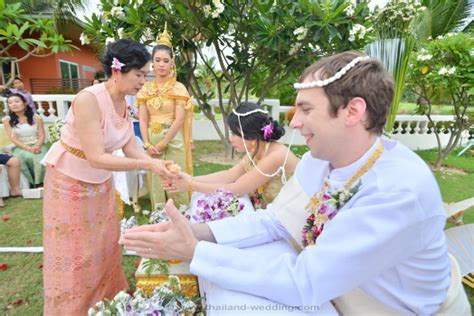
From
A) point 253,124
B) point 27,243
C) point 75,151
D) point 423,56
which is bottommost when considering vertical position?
point 27,243

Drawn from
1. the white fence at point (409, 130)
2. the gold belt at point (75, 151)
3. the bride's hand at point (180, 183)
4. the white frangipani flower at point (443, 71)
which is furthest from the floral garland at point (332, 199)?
the white fence at point (409, 130)

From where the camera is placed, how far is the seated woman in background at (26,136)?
5.14 meters

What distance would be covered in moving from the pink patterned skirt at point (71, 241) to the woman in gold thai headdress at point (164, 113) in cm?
187

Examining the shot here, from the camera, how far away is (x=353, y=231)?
3.10ft

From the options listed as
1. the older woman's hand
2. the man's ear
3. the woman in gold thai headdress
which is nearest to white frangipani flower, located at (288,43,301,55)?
the woman in gold thai headdress

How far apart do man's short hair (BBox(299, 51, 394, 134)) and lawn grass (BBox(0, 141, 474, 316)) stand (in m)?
2.41

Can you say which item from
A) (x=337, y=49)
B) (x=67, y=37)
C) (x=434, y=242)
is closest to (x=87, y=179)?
(x=434, y=242)

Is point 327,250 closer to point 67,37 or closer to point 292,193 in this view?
point 292,193

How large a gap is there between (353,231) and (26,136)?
580 centimetres

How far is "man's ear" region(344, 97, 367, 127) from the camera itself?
1.04m

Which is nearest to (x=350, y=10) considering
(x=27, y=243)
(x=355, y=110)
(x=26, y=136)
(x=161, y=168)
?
(x=161, y=168)

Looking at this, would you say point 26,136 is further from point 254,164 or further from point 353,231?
point 353,231

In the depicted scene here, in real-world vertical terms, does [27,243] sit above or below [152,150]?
below

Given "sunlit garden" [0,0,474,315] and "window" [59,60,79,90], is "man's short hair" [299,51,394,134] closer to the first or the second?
"sunlit garden" [0,0,474,315]
